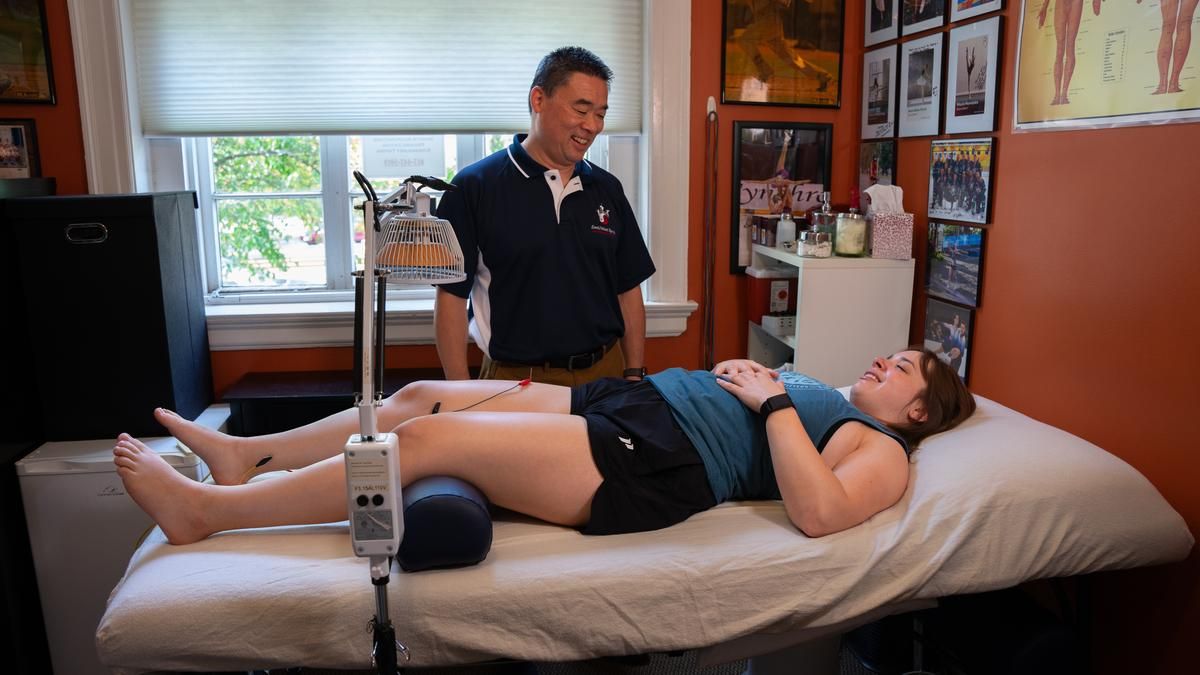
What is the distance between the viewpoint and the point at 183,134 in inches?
102

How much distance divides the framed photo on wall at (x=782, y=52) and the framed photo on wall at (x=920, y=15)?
0.93 feet

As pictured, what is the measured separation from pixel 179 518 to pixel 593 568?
744mm

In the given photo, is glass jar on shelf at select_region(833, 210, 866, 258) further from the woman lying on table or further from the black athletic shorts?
the black athletic shorts

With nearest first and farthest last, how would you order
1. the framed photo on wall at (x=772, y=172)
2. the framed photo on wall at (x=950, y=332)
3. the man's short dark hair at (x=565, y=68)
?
the man's short dark hair at (x=565, y=68) < the framed photo on wall at (x=950, y=332) < the framed photo on wall at (x=772, y=172)

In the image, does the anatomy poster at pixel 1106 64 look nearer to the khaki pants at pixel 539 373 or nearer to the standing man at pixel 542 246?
the standing man at pixel 542 246

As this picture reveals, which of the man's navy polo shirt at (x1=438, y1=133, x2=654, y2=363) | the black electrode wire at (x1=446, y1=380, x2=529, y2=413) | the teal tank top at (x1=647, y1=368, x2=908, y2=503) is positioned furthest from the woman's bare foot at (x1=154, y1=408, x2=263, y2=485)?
the teal tank top at (x1=647, y1=368, x2=908, y2=503)

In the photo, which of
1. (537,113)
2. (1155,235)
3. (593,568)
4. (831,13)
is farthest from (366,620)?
(831,13)

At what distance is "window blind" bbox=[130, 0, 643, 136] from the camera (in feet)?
8.33

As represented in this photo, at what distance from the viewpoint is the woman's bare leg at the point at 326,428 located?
1776 millimetres

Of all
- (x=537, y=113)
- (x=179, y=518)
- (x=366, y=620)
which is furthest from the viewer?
(x=537, y=113)

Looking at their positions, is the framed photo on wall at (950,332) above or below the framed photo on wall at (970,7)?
below

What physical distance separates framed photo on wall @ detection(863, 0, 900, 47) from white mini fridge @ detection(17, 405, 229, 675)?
229 centimetres

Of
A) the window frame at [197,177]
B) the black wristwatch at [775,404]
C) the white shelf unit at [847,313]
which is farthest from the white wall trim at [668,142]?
the black wristwatch at [775,404]

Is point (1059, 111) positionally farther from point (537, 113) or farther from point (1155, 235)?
point (537, 113)
